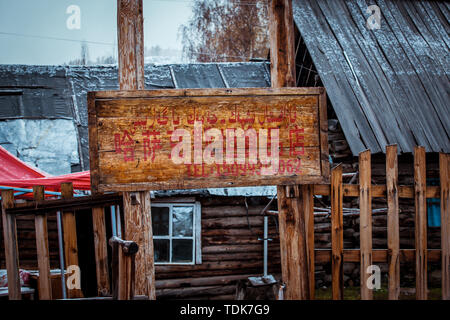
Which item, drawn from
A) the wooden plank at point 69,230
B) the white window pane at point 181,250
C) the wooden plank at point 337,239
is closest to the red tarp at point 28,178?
the wooden plank at point 69,230

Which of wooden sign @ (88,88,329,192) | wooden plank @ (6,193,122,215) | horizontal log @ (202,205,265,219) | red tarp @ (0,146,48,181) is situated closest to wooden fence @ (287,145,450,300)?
wooden sign @ (88,88,329,192)

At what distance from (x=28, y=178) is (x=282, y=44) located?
173 inches

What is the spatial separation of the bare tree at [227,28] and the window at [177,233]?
1415 cm

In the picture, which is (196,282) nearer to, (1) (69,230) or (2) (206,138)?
(1) (69,230)

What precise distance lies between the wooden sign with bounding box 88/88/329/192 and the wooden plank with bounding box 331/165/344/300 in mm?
195

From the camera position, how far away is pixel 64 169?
8.14 meters

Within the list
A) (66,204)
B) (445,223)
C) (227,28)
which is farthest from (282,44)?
(227,28)

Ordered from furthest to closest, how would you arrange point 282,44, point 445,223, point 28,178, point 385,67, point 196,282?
point 385,67 → point 196,282 → point 28,178 → point 445,223 → point 282,44

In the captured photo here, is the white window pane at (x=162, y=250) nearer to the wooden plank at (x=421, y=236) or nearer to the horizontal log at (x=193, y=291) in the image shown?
the horizontal log at (x=193, y=291)

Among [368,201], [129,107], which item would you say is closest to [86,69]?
[129,107]

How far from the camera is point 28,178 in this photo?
601cm

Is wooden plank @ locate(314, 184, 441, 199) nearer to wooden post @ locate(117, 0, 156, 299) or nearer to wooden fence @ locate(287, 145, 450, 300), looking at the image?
wooden fence @ locate(287, 145, 450, 300)

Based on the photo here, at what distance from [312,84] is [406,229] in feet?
13.4
